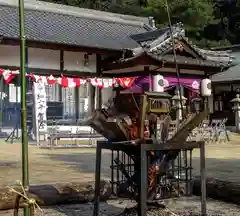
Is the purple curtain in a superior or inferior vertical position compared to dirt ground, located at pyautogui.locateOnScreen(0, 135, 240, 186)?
superior

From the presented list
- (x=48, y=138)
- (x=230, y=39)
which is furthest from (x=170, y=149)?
(x=230, y=39)

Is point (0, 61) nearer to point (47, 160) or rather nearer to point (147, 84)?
point (147, 84)

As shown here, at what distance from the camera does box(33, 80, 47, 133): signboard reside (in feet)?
48.1

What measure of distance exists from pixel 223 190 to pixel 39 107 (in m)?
10.5

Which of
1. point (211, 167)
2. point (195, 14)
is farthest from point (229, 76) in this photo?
point (211, 167)

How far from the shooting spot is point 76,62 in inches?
705

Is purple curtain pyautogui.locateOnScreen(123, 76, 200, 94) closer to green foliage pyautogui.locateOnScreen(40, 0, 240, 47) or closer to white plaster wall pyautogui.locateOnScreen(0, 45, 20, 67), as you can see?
white plaster wall pyautogui.locateOnScreen(0, 45, 20, 67)

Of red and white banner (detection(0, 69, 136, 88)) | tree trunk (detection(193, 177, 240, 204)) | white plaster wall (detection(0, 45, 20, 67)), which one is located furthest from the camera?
white plaster wall (detection(0, 45, 20, 67))

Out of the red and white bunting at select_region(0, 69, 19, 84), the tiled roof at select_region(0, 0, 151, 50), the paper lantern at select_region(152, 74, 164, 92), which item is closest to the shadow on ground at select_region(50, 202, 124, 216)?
the red and white bunting at select_region(0, 69, 19, 84)

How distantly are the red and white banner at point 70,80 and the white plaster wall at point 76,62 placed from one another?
4.30 feet

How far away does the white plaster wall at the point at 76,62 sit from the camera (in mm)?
17688

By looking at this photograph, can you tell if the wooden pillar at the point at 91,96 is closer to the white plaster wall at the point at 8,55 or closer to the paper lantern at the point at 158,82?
the paper lantern at the point at 158,82

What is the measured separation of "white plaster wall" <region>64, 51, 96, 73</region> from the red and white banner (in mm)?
1312

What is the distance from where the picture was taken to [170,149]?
3.78 m
